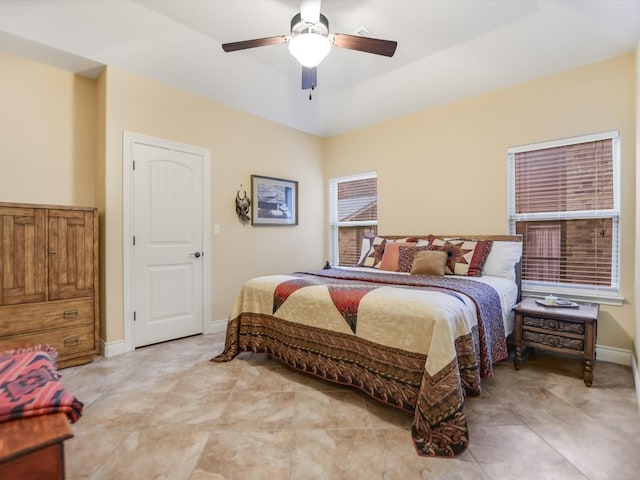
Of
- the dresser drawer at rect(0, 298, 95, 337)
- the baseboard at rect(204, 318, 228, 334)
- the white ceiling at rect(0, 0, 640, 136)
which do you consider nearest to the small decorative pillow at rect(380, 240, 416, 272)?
the white ceiling at rect(0, 0, 640, 136)

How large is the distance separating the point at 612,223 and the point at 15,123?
206 inches

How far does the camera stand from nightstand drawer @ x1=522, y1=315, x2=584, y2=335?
7.58 feet

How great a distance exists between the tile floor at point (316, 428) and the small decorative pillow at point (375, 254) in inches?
62.1

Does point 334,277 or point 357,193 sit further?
point 357,193

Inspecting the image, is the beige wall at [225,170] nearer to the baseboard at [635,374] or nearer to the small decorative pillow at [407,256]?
the small decorative pillow at [407,256]

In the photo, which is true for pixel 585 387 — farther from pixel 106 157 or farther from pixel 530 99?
pixel 106 157

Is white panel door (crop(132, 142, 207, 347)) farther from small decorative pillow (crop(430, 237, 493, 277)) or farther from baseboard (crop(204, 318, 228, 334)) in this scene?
small decorative pillow (crop(430, 237, 493, 277))

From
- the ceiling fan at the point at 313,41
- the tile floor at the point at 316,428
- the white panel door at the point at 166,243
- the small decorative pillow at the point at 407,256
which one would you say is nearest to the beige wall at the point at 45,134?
the white panel door at the point at 166,243

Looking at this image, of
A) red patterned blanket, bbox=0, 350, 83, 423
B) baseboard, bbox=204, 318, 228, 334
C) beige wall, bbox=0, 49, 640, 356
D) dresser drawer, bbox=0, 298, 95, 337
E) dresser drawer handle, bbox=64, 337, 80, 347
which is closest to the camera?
red patterned blanket, bbox=0, 350, 83, 423

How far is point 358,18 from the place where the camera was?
260 centimetres

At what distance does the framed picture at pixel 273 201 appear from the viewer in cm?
402

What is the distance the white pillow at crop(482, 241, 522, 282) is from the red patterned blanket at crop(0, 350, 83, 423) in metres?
3.15

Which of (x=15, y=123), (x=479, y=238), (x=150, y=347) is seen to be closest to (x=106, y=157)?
(x=15, y=123)

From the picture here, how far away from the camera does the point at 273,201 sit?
166 inches
